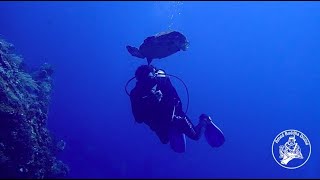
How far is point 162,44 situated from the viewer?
27.5ft

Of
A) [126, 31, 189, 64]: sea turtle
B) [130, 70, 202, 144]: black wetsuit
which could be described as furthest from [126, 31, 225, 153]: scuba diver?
[126, 31, 189, 64]: sea turtle

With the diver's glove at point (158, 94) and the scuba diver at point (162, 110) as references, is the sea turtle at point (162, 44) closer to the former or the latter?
the scuba diver at point (162, 110)

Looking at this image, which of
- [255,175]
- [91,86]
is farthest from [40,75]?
[91,86]

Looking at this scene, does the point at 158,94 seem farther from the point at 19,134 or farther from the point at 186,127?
the point at 19,134

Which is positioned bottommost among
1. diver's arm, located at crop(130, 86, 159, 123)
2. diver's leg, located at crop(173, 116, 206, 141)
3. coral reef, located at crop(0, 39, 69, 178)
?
diver's leg, located at crop(173, 116, 206, 141)

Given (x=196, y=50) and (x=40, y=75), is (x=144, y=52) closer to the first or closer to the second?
(x=40, y=75)

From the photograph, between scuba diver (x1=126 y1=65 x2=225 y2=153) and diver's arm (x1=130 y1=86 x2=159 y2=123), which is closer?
diver's arm (x1=130 y1=86 x2=159 y2=123)

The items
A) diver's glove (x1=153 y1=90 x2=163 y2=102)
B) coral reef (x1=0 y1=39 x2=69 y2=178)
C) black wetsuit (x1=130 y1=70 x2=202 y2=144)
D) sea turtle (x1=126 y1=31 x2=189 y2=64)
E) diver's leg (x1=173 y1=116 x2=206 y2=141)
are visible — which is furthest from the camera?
coral reef (x1=0 y1=39 x2=69 y2=178)

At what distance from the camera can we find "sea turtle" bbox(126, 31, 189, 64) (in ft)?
27.2

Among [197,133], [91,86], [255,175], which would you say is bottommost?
[197,133]

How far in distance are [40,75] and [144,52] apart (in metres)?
11.1

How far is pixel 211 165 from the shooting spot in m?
56.9

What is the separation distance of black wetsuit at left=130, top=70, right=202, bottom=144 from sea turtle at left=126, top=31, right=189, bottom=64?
1.40m

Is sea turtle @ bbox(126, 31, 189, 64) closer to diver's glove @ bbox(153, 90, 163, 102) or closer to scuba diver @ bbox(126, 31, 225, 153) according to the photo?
scuba diver @ bbox(126, 31, 225, 153)
